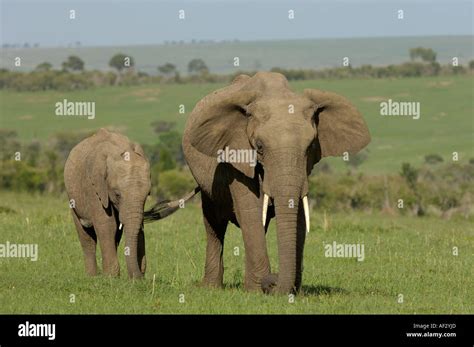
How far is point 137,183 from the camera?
60.0 ft

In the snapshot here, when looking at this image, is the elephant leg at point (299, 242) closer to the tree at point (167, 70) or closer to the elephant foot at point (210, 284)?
the elephant foot at point (210, 284)

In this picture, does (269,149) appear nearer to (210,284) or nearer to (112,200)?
(210,284)

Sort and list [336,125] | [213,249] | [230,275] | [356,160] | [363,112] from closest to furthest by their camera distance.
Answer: [336,125] → [213,249] → [230,275] → [356,160] → [363,112]

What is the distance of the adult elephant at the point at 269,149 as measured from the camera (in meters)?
14.2

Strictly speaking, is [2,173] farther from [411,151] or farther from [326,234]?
[411,151]

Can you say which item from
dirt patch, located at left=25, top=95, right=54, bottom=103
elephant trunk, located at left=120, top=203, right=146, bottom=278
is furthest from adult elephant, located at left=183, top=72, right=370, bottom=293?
dirt patch, located at left=25, top=95, right=54, bottom=103

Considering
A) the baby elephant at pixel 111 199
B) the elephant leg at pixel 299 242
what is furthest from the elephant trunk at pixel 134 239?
the elephant leg at pixel 299 242

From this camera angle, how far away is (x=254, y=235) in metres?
15.2

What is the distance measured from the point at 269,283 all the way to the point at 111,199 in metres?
4.35

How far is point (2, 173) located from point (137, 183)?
22.4 m

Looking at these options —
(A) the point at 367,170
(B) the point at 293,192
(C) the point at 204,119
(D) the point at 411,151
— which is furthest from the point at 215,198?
(D) the point at 411,151

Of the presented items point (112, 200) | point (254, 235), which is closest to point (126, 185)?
point (112, 200)

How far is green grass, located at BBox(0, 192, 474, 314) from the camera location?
14.4m
